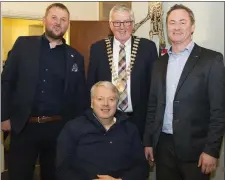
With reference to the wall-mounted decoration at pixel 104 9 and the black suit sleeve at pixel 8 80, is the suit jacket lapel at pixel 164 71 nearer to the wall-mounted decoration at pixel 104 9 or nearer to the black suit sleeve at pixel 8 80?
the black suit sleeve at pixel 8 80

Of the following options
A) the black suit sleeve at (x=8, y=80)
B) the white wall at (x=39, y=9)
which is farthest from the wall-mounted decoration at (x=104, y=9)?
the black suit sleeve at (x=8, y=80)

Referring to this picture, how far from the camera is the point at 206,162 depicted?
194cm

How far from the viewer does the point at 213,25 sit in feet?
9.11

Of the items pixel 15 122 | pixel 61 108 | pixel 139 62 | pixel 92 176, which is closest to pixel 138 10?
pixel 139 62

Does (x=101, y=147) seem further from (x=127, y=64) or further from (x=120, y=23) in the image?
(x=120, y=23)

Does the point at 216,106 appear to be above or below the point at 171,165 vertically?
above

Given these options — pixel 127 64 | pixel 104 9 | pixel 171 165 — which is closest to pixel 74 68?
pixel 127 64

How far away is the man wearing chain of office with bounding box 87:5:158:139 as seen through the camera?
97.5 inches

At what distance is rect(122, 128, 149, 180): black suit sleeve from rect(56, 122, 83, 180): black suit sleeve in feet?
1.11

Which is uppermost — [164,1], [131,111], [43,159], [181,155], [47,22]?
[164,1]

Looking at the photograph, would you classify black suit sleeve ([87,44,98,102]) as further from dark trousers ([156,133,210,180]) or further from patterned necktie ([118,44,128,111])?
dark trousers ([156,133,210,180])

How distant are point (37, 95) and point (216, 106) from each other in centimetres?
136

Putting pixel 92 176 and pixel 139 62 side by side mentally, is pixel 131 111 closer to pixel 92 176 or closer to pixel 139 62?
pixel 139 62

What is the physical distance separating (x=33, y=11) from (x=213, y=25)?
3060mm
